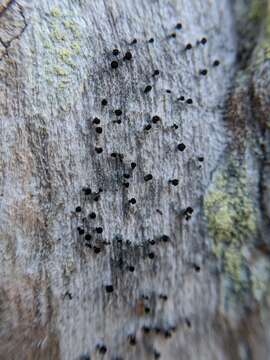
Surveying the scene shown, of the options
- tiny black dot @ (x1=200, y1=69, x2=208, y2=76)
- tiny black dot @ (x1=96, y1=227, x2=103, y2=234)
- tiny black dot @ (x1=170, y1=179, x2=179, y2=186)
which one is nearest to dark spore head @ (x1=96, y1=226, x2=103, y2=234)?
tiny black dot @ (x1=96, y1=227, x2=103, y2=234)

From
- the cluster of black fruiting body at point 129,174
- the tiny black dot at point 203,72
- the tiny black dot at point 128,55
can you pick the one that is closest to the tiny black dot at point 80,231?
the cluster of black fruiting body at point 129,174

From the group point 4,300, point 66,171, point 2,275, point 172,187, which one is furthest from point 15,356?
point 172,187

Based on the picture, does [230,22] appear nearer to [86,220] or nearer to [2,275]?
[86,220]

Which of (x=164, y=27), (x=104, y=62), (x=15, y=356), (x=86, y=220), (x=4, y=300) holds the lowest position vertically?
(x=15, y=356)

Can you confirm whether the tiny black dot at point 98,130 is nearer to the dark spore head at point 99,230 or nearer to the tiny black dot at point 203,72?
the dark spore head at point 99,230

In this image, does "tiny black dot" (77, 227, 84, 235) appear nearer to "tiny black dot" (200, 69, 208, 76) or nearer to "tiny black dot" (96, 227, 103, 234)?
"tiny black dot" (96, 227, 103, 234)

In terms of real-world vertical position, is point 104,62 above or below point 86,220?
→ above

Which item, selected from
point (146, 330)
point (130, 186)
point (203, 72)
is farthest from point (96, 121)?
point (146, 330)

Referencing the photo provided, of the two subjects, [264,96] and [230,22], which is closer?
Answer: [264,96]

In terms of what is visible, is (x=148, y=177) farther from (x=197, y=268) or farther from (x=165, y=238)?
(x=197, y=268)
